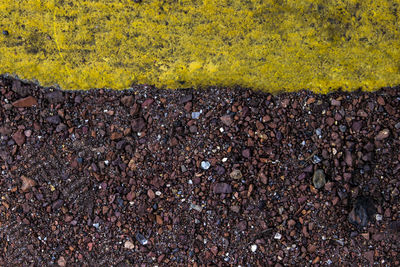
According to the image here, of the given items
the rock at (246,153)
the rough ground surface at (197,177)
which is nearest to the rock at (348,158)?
the rough ground surface at (197,177)

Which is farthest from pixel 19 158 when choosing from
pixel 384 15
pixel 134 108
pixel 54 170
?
pixel 384 15

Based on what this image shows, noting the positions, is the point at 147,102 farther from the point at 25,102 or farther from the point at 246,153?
the point at 25,102

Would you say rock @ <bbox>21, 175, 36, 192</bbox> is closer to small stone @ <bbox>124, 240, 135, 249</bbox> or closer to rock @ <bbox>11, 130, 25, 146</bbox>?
rock @ <bbox>11, 130, 25, 146</bbox>

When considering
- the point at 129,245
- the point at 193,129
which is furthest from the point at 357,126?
the point at 129,245

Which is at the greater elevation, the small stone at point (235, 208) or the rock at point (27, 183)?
the rock at point (27, 183)

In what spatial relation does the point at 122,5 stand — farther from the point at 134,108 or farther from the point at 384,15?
the point at 384,15

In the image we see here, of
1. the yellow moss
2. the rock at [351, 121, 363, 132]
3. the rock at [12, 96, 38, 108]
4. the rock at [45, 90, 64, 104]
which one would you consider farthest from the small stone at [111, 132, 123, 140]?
the rock at [351, 121, 363, 132]

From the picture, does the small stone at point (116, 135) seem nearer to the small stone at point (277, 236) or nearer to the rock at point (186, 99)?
the rock at point (186, 99)
